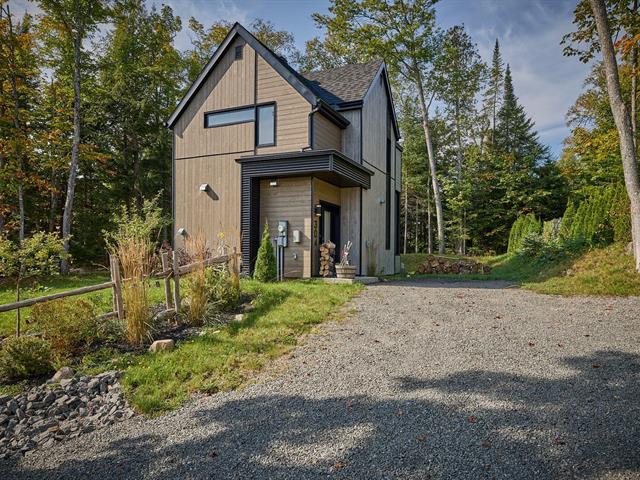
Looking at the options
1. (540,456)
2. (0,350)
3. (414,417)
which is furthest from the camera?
(0,350)

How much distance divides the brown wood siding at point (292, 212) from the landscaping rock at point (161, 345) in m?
5.50

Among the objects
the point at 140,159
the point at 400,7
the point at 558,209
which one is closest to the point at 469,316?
the point at 400,7

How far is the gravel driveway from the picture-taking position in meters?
2.37

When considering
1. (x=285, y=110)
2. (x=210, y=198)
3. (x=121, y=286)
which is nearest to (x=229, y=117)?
(x=285, y=110)

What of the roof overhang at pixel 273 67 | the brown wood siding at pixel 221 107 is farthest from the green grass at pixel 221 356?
the brown wood siding at pixel 221 107

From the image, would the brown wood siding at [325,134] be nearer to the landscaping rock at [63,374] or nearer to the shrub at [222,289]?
the shrub at [222,289]

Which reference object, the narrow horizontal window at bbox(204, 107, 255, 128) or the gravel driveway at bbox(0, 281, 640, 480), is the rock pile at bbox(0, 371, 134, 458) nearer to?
the gravel driveway at bbox(0, 281, 640, 480)

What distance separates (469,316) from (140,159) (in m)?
18.3

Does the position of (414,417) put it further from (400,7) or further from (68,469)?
(400,7)

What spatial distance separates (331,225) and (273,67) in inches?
194

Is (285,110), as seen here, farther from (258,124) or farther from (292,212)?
(292,212)

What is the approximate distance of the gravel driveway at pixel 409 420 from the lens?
237 centimetres

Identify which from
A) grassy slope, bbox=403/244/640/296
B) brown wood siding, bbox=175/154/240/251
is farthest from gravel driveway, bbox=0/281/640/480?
brown wood siding, bbox=175/154/240/251

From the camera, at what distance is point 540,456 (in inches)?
92.1
